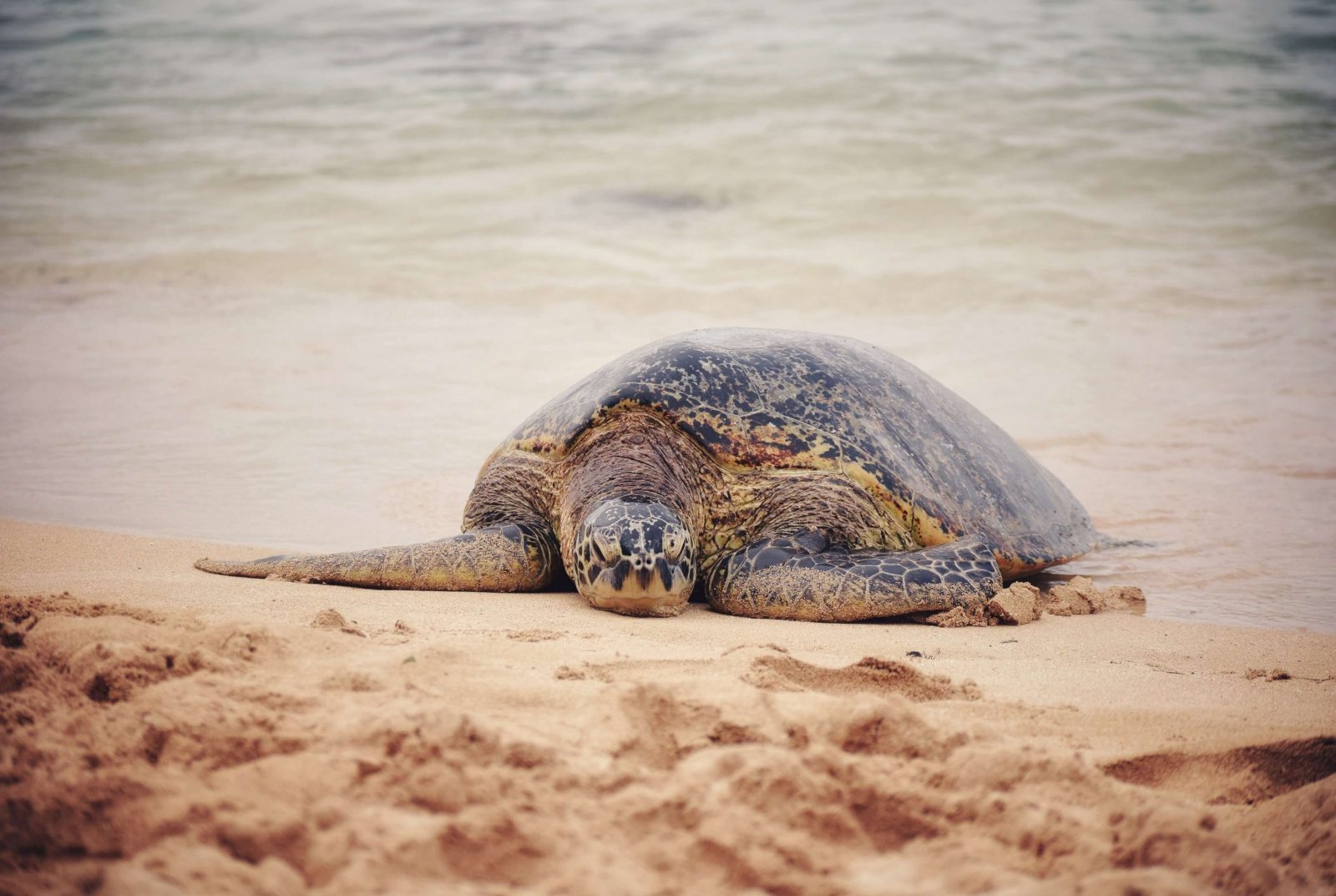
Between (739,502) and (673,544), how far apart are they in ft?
1.81

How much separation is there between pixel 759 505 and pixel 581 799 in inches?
89.3

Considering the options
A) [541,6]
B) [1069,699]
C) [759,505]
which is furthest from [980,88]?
[1069,699]

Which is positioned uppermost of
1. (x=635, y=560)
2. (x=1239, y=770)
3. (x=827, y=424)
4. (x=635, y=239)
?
(x=635, y=239)

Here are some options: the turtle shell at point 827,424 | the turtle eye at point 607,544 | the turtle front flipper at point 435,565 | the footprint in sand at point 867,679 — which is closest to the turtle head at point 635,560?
the turtle eye at point 607,544

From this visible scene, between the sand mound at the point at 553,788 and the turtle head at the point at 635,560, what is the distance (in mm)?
1099

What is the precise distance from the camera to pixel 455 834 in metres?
1.53

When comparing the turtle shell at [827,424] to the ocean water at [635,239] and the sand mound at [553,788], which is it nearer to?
the ocean water at [635,239]

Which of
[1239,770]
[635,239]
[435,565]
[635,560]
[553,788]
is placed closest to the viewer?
[553,788]

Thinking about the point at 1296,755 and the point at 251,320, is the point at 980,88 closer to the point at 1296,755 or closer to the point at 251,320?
the point at 251,320

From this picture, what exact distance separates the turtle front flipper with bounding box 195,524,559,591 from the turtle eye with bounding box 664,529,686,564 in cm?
65

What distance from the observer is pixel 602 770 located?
5.74 ft

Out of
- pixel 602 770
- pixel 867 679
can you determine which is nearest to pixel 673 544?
pixel 867 679

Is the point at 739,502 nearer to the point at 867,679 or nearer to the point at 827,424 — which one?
the point at 827,424

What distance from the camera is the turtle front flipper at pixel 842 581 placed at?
11.2ft
